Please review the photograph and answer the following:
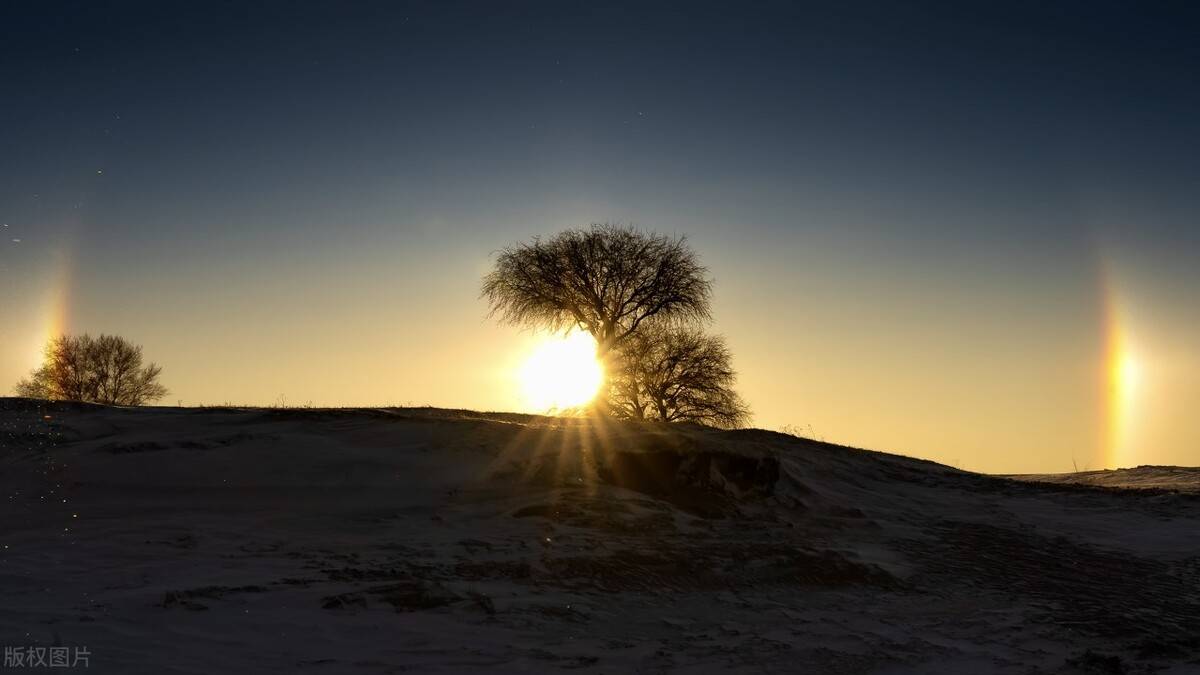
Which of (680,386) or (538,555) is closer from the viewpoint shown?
(538,555)

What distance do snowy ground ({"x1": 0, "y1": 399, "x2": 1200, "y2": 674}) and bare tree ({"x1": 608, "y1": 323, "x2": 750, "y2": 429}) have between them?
21.2 metres

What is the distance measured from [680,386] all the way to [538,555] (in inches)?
1120

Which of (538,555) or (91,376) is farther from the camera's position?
(91,376)

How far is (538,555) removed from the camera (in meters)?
8.33

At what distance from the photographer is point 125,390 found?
158 ft

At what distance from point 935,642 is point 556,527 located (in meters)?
3.93

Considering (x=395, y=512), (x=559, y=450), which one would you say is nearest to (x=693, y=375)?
(x=559, y=450)

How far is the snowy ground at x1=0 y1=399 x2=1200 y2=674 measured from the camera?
619 centimetres

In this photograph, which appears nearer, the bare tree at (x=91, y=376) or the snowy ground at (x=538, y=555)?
the snowy ground at (x=538, y=555)

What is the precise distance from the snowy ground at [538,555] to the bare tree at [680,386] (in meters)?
21.2

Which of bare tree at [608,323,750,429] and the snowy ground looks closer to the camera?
the snowy ground

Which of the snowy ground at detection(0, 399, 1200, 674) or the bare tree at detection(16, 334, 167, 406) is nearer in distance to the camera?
the snowy ground at detection(0, 399, 1200, 674)

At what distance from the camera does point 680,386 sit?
36.5 m

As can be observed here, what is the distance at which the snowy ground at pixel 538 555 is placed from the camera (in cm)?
619
